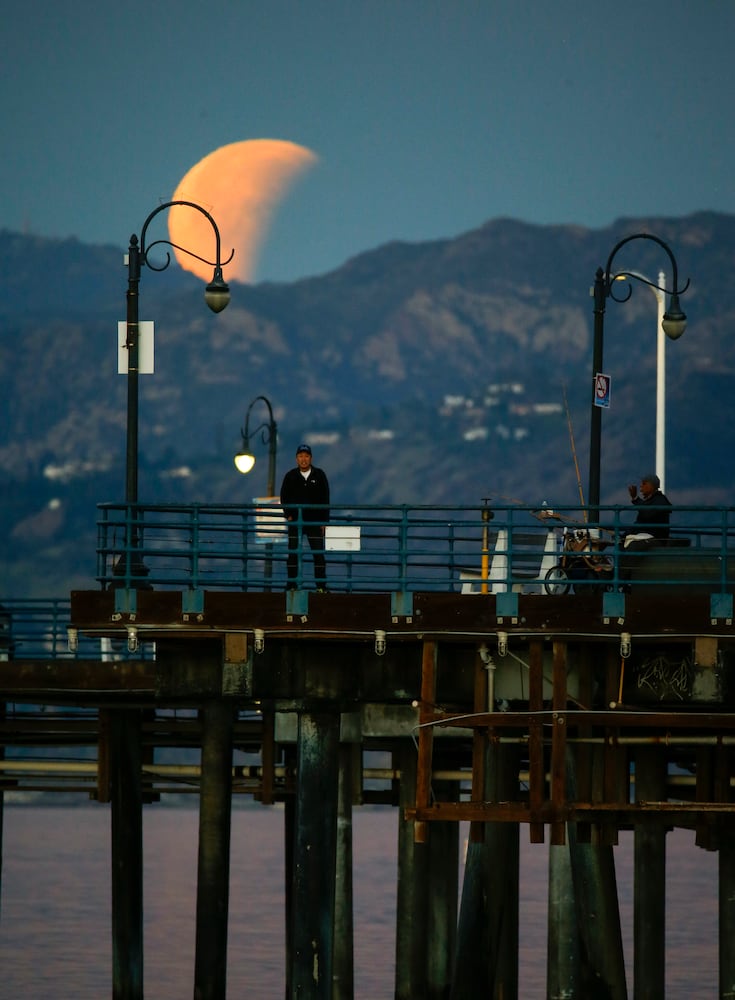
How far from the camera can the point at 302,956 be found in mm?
25469

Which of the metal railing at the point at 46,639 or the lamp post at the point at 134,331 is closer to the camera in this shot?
the lamp post at the point at 134,331

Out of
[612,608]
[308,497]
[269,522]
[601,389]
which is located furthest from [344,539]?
[601,389]

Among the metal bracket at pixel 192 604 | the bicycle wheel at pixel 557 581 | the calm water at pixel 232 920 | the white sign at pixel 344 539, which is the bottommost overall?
the calm water at pixel 232 920

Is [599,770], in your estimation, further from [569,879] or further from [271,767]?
[271,767]

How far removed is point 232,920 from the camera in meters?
83.2

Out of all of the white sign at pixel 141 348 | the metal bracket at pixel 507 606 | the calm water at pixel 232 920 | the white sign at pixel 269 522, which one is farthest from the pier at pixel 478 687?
the calm water at pixel 232 920

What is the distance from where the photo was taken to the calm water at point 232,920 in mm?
58547

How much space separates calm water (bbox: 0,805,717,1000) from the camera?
5855cm

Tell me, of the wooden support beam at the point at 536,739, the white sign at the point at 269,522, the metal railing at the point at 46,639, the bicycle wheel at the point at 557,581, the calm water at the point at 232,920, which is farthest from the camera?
the calm water at the point at 232,920

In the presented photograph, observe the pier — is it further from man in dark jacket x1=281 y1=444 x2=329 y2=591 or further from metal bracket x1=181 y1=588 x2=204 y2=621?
man in dark jacket x1=281 y1=444 x2=329 y2=591

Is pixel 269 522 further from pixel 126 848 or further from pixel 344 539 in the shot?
pixel 126 848

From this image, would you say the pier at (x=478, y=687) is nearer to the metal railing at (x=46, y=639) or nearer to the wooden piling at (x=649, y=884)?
the wooden piling at (x=649, y=884)

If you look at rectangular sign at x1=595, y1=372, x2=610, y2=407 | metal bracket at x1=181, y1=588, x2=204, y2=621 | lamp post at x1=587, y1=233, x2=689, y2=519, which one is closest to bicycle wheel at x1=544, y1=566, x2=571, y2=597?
lamp post at x1=587, y1=233, x2=689, y2=519

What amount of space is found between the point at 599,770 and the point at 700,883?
8944cm
